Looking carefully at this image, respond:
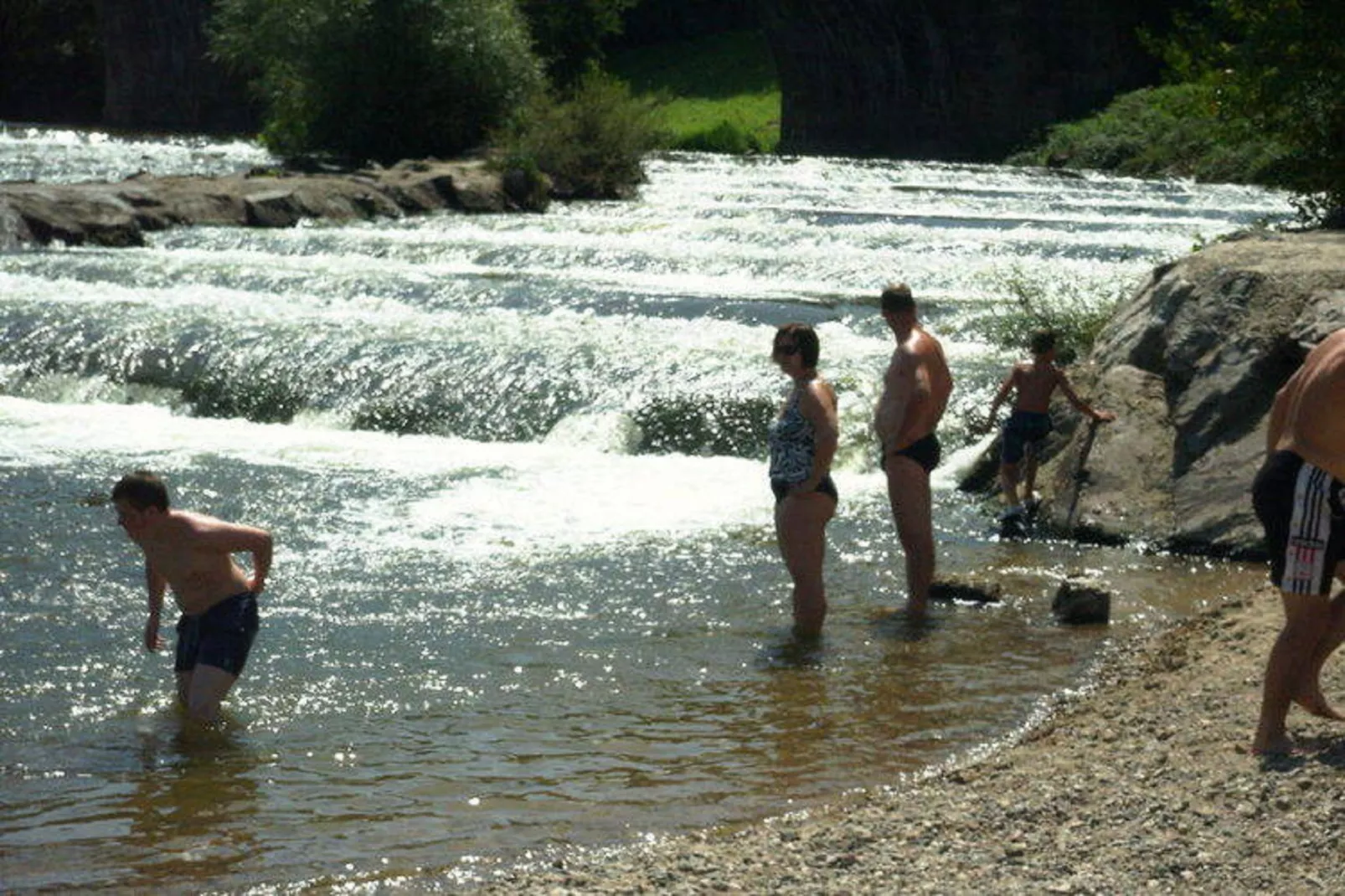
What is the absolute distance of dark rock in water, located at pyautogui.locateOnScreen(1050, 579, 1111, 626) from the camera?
11367 millimetres

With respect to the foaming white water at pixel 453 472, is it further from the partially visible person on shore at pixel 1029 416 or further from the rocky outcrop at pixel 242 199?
the rocky outcrop at pixel 242 199

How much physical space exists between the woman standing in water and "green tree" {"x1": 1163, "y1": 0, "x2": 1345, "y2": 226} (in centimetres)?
838

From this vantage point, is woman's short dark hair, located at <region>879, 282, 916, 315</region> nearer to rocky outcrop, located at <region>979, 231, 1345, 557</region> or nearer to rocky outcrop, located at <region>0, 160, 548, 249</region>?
rocky outcrop, located at <region>979, 231, 1345, 557</region>

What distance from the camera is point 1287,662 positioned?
759 centimetres

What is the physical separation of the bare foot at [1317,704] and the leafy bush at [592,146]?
2620cm

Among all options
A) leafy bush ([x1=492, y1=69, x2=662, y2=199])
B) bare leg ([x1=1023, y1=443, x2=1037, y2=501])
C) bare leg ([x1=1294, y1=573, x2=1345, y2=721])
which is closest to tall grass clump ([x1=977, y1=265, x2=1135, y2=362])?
bare leg ([x1=1023, y1=443, x2=1037, y2=501])

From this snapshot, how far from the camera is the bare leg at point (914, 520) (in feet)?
37.3

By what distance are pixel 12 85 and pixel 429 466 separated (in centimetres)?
5250

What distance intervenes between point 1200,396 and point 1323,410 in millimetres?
6667

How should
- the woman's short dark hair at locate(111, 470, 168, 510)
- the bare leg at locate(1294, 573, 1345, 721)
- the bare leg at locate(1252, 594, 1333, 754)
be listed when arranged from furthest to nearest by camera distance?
the woman's short dark hair at locate(111, 470, 168, 510) → the bare leg at locate(1294, 573, 1345, 721) → the bare leg at locate(1252, 594, 1333, 754)

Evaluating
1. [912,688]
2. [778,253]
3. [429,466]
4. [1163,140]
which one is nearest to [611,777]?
[912,688]

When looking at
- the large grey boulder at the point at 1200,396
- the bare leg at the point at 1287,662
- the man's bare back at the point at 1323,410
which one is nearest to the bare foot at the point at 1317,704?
the bare leg at the point at 1287,662

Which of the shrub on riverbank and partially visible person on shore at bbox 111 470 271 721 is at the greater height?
the shrub on riverbank

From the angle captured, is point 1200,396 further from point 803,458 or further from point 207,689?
point 207,689
